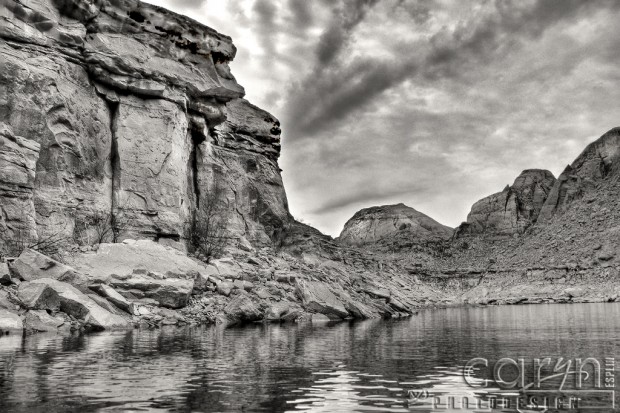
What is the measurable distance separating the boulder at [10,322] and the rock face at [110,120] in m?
8.15

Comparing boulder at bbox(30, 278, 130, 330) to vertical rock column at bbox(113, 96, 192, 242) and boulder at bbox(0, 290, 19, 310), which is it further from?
vertical rock column at bbox(113, 96, 192, 242)

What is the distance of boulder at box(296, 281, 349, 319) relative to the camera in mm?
28641

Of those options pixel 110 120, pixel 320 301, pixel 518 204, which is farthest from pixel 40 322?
pixel 518 204

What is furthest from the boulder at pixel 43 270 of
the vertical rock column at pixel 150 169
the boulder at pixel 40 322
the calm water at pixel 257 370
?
the vertical rock column at pixel 150 169

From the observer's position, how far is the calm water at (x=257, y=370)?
690 cm

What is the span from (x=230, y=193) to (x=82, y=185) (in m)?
15.0

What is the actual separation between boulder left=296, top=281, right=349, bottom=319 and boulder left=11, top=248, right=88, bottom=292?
12217 millimetres

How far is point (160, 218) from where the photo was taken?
106 feet

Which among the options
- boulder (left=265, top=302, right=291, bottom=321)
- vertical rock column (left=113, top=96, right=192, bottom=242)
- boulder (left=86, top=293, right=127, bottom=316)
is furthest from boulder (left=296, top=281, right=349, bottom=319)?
boulder (left=86, top=293, right=127, bottom=316)

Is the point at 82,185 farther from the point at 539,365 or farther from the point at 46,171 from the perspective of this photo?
the point at 539,365

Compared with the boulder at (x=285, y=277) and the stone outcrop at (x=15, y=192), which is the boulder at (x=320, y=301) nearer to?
the boulder at (x=285, y=277)

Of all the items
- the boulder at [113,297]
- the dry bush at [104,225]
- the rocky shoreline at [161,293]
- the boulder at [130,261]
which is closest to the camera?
the rocky shoreline at [161,293]

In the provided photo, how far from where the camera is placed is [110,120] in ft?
108

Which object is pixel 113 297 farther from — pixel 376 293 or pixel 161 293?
pixel 376 293
